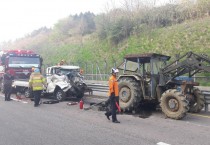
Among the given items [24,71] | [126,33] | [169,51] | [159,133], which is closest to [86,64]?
[126,33]

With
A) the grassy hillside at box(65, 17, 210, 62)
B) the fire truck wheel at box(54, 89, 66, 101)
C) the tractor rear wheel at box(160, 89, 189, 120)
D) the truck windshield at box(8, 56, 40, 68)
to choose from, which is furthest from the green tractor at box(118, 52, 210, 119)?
the grassy hillside at box(65, 17, 210, 62)

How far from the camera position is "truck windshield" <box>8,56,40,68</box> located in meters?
17.4

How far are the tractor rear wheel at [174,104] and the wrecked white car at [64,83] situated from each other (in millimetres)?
5732

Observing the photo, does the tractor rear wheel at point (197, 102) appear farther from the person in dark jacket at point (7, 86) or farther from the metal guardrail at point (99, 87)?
the person in dark jacket at point (7, 86)

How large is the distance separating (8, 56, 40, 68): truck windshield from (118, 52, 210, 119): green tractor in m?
9.21

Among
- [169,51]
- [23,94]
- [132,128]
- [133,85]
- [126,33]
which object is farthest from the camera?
[126,33]

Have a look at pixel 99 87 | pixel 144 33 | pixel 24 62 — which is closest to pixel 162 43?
pixel 144 33

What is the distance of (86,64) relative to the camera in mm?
28922

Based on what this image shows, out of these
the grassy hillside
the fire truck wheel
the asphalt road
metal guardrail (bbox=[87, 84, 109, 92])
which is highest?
the grassy hillside

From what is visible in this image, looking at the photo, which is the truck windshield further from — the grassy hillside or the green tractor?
the grassy hillside

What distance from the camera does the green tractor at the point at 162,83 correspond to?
895 centimetres

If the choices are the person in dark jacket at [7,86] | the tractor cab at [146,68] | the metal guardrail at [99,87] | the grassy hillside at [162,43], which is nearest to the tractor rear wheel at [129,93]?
the tractor cab at [146,68]

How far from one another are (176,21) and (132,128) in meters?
22.7

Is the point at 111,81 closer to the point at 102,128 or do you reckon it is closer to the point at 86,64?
the point at 102,128
